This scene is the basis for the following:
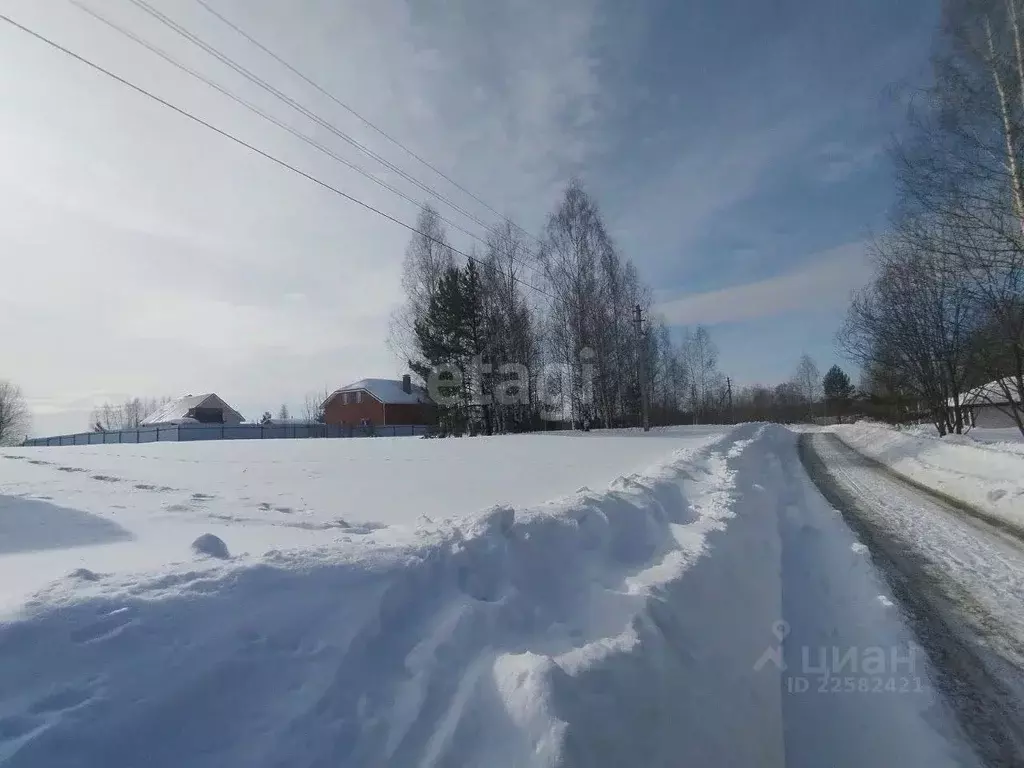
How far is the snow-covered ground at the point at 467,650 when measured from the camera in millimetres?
1688

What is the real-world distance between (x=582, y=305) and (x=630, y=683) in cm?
2576

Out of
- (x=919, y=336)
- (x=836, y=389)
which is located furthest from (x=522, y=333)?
(x=836, y=389)

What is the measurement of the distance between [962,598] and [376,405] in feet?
171

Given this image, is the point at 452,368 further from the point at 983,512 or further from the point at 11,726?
the point at 11,726

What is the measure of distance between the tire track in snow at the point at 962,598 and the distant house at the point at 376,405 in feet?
153

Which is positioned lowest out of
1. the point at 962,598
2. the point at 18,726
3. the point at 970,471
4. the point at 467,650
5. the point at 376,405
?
the point at 962,598

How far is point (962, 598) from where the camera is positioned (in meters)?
4.19

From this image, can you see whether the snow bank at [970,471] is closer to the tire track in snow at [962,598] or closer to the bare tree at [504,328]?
the tire track in snow at [962,598]

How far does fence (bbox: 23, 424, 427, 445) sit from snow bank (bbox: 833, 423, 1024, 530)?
112 ft

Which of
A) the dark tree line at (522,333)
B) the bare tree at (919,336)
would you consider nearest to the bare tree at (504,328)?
the dark tree line at (522,333)

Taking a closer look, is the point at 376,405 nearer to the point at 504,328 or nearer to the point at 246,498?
the point at 504,328

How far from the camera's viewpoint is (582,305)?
27250 millimetres

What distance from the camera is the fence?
3672cm

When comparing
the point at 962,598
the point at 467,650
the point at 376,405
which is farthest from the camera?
the point at 376,405
